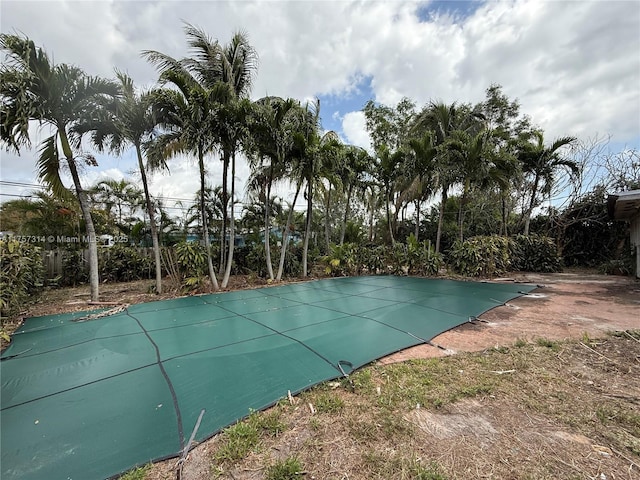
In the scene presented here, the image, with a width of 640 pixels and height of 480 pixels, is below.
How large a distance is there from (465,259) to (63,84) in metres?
10.0

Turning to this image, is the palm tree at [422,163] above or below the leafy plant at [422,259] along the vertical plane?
above

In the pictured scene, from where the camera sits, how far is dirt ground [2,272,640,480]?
1.50 m

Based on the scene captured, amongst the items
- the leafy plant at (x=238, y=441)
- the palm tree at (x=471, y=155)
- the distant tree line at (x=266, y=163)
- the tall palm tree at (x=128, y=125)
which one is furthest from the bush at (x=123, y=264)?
the palm tree at (x=471, y=155)

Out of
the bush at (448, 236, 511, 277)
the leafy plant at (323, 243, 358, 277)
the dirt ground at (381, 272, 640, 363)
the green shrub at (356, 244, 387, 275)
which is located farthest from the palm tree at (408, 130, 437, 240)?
the dirt ground at (381, 272, 640, 363)

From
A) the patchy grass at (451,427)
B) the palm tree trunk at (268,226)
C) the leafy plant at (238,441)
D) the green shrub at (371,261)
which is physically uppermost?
the palm tree trunk at (268,226)

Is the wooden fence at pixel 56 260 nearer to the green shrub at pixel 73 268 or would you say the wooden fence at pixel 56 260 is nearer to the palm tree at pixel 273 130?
the green shrub at pixel 73 268

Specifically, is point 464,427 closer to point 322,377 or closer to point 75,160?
point 322,377

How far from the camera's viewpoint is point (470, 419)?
6.28ft

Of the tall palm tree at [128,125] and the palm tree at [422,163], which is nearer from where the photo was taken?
the tall palm tree at [128,125]

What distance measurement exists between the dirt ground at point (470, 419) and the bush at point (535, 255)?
6.98 meters

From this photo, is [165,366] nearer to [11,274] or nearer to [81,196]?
[11,274]

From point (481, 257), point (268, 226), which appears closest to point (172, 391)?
point (268, 226)

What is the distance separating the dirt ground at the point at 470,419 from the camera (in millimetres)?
1503

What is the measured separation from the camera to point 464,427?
1.83 meters
